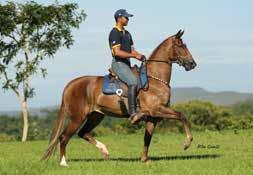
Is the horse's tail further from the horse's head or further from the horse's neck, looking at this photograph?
the horse's head

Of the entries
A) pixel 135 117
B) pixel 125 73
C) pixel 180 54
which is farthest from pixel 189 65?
pixel 135 117

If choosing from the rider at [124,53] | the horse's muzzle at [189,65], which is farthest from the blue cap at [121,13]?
the horse's muzzle at [189,65]

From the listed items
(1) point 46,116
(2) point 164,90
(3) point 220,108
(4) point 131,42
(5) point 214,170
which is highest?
(4) point 131,42

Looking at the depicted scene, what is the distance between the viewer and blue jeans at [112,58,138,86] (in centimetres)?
1416

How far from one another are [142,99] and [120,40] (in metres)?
1.39

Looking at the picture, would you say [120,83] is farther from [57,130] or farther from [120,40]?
[57,130]

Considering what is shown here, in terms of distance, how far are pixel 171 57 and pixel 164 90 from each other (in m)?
0.91

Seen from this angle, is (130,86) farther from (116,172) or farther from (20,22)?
(20,22)

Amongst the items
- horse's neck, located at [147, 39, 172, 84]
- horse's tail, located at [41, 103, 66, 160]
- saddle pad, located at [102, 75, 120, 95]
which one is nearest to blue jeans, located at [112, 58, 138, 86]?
saddle pad, located at [102, 75, 120, 95]

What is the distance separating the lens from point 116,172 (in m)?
12.0

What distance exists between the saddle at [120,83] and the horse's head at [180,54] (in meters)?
0.78

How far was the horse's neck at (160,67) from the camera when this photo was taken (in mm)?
14594

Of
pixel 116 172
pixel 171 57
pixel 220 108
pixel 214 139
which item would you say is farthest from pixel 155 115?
pixel 220 108

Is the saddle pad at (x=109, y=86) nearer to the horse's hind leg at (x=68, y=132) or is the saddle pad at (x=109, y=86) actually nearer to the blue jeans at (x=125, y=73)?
the blue jeans at (x=125, y=73)
